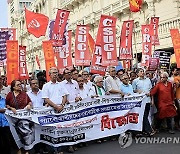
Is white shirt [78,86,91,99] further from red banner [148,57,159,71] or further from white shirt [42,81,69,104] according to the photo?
red banner [148,57,159,71]

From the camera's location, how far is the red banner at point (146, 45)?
44.1 ft

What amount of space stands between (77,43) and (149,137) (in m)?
4.42

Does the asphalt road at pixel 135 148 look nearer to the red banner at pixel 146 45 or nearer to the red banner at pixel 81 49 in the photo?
the red banner at pixel 81 49

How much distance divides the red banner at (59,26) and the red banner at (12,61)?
164cm

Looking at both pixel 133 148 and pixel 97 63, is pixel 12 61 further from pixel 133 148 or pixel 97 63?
pixel 133 148

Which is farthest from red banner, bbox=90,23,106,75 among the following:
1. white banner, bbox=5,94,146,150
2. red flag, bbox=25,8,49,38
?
red flag, bbox=25,8,49,38

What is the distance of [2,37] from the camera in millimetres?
14305

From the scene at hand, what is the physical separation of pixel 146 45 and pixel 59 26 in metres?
3.77

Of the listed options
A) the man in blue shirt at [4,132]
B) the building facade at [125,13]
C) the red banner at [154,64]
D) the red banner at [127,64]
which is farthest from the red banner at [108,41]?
the building facade at [125,13]

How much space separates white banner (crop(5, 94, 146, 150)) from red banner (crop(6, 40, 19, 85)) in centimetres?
360

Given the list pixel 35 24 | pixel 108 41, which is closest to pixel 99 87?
pixel 108 41

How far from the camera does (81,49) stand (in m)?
11.0

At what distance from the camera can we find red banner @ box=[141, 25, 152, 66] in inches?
530

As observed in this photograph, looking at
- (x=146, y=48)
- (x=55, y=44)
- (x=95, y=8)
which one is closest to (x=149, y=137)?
(x=55, y=44)
